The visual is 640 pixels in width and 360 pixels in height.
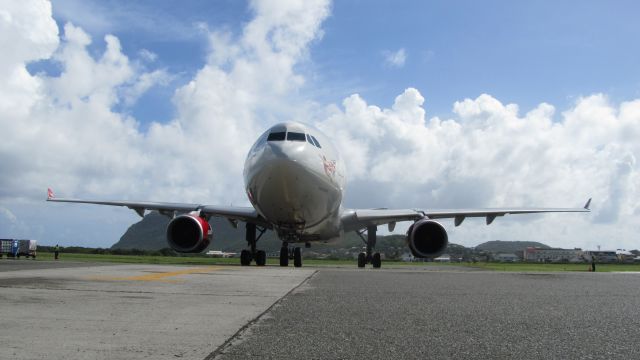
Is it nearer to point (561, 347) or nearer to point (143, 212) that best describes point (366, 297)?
point (561, 347)

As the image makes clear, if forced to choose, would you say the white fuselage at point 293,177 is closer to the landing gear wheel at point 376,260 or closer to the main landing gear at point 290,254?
the main landing gear at point 290,254

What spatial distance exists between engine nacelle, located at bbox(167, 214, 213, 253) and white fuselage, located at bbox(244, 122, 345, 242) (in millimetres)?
2513

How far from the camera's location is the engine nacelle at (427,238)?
65.5ft

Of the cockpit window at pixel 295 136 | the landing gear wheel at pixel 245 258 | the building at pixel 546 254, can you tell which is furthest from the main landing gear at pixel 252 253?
the building at pixel 546 254

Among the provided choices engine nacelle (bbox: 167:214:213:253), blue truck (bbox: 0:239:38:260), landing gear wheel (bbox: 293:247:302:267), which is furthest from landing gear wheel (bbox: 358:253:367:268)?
blue truck (bbox: 0:239:38:260)

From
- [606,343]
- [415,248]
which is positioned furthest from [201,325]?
[415,248]

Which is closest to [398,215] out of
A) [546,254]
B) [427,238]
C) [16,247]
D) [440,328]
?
[427,238]

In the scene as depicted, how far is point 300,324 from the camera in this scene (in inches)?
189

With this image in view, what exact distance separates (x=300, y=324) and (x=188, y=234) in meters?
15.5

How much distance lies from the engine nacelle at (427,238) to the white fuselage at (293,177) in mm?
3076

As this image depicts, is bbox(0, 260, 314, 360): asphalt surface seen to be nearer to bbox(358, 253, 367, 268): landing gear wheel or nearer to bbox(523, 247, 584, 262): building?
bbox(358, 253, 367, 268): landing gear wheel

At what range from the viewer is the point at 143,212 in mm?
25125

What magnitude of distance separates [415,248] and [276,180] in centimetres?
653

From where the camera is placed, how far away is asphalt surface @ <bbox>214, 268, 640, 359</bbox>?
3.67 m
